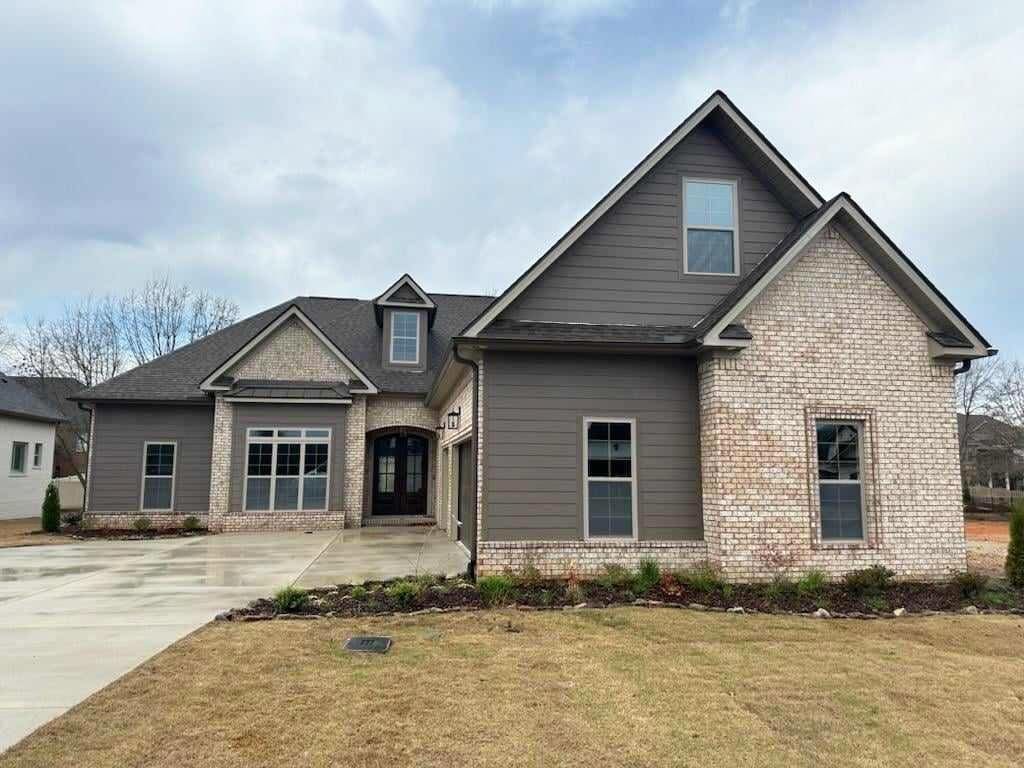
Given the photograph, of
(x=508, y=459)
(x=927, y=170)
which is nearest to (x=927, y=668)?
(x=508, y=459)

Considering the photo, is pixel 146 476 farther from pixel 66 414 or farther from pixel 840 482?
pixel 66 414

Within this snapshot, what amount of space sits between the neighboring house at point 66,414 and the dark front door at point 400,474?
73.8ft

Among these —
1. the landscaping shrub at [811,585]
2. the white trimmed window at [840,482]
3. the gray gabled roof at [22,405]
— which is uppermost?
the gray gabled roof at [22,405]

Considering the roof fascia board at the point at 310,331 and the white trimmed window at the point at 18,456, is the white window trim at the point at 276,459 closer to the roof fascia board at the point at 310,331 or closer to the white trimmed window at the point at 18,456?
the roof fascia board at the point at 310,331

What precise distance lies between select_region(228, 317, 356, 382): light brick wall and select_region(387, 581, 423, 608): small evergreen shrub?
10073 millimetres

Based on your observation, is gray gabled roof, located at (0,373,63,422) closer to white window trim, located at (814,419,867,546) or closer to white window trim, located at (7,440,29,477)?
white window trim, located at (7,440,29,477)

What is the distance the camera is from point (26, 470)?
24812mm

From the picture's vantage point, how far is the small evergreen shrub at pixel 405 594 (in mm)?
7583

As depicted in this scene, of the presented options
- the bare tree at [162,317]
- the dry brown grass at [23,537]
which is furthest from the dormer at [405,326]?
the bare tree at [162,317]

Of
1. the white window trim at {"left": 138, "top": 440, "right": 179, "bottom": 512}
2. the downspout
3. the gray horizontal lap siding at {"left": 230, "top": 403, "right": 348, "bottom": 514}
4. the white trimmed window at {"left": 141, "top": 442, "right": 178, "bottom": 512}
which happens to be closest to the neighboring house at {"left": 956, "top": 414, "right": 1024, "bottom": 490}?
the gray horizontal lap siding at {"left": 230, "top": 403, "right": 348, "bottom": 514}

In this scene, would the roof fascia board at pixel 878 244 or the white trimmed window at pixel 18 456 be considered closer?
the roof fascia board at pixel 878 244

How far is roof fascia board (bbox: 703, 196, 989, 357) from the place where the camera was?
28.3ft

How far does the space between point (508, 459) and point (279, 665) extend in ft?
14.2

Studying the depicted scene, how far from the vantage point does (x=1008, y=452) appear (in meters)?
31.6
